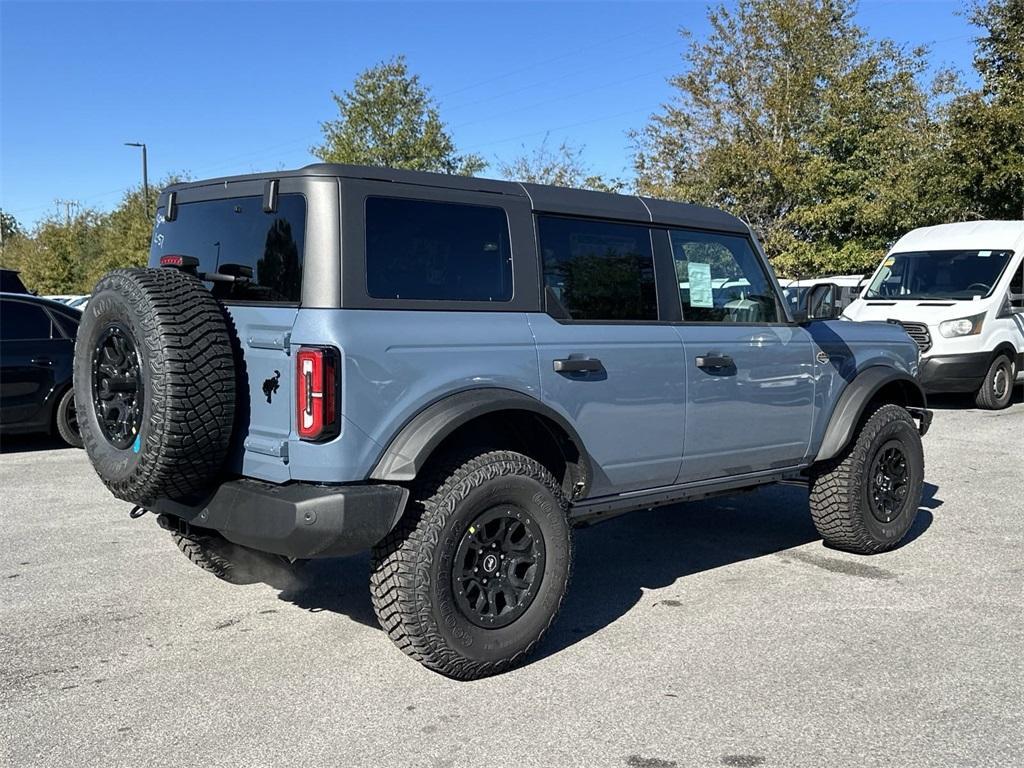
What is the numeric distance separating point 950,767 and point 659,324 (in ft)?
7.60

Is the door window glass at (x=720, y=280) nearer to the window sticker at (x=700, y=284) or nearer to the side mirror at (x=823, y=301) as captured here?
the window sticker at (x=700, y=284)

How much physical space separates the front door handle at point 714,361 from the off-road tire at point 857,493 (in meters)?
1.24

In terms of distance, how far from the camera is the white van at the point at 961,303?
1273 centimetres

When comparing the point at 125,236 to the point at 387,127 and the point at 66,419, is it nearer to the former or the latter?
the point at 387,127

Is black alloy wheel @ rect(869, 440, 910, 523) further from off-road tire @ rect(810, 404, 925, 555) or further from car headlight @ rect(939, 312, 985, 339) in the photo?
car headlight @ rect(939, 312, 985, 339)

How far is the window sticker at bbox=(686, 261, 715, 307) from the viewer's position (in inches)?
199

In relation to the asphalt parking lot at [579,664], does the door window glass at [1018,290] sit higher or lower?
higher

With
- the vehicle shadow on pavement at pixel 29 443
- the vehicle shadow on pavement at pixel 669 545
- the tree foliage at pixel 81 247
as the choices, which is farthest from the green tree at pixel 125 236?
the vehicle shadow on pavement at pixel 669 545

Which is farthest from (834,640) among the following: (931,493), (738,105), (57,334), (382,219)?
(738,105)

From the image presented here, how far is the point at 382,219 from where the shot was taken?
3.86m

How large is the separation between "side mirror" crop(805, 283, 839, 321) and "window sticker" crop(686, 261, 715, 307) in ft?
1.95

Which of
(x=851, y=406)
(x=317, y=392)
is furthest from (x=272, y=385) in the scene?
(x=851, y=406)

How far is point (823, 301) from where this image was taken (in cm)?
548

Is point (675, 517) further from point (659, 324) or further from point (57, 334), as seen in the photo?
point (57, 334)
